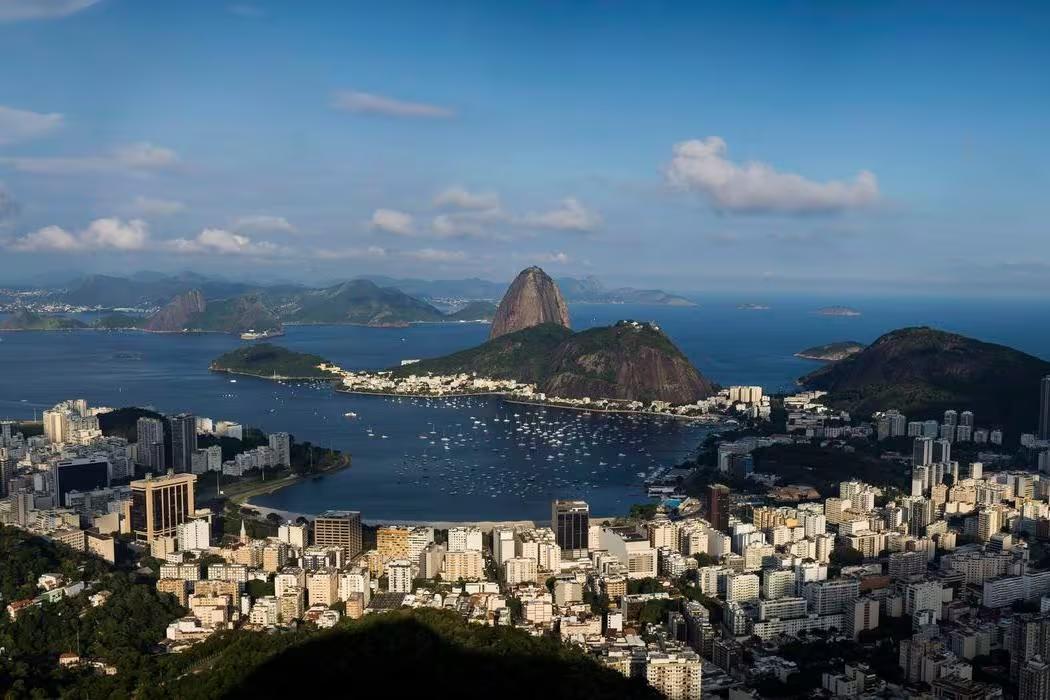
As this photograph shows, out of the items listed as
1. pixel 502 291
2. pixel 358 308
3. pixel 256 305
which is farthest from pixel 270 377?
pixel 502 291

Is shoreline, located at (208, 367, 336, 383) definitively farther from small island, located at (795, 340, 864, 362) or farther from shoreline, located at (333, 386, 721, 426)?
small island, located at (795, 340, 864, 362)

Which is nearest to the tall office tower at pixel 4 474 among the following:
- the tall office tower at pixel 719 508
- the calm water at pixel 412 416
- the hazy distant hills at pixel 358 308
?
the calm water at pixel 412 416

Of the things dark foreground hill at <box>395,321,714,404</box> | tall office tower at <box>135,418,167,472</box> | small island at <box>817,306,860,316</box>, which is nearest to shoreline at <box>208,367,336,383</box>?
dark foreground hill at <box>395,321,714,404</box>

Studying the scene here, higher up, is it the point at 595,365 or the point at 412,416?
the point at 595,365

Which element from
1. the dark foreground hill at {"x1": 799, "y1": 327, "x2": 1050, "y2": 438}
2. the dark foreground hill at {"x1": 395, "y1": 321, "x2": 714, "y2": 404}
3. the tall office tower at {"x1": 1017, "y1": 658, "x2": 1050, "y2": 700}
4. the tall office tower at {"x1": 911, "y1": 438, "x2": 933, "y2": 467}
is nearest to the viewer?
the tall office tower at {"x1": 1017, "y1": 658, "x2": 1050, "y2": 700}

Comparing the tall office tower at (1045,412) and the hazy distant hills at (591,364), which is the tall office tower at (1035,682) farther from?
the hazy distant hills at (591,364)

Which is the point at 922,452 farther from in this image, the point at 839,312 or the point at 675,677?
the point at 839,312
